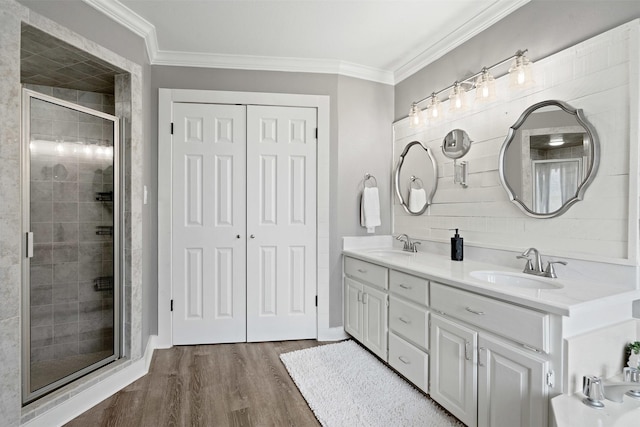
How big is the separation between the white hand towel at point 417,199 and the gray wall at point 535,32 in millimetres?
814

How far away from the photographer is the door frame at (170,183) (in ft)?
9.86

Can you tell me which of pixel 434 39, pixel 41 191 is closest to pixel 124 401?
pixel 41 191

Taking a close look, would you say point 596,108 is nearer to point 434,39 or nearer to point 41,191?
point 434,39

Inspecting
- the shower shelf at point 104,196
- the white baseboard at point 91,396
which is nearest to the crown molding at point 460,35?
the shower shelf at point 104,196

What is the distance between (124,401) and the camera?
7.32 ft

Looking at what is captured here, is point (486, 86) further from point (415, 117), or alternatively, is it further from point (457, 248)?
point (457, 248)

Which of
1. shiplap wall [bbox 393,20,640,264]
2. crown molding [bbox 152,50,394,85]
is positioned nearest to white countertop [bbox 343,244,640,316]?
shiplap wall [bbox 393,20,640,264]

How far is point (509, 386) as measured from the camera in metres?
1.56

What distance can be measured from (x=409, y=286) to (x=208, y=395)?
1428 millimetres

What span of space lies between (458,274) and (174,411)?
1791mm

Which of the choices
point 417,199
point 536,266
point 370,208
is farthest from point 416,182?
point 536,266

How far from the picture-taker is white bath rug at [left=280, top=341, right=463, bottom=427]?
6.54 feet

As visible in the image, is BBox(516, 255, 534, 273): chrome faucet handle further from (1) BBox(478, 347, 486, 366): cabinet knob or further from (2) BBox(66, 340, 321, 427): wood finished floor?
(2) BBox(66, 340, 321, 427): wood finished floor

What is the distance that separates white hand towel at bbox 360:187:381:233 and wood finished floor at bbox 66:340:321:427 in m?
1.32
